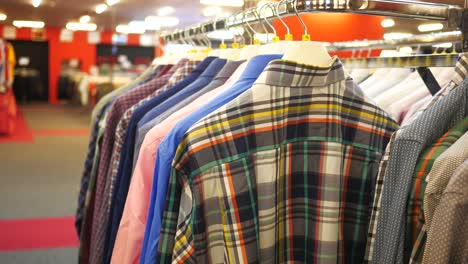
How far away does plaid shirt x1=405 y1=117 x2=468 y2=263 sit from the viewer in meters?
1.07

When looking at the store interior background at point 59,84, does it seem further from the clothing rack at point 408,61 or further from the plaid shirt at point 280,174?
the plaid shirt at point 280,174

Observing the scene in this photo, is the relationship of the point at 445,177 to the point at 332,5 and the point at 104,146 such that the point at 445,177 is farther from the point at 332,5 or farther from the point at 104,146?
the point at 104,146

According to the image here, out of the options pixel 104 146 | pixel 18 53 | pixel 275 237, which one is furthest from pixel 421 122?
pixel 18 53

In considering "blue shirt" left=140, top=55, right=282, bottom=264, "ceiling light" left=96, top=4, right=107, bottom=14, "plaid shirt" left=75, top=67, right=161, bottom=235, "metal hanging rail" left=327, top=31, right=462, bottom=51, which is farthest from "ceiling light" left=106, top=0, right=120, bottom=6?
"blue shirt" left=140, top=55, right=282, bottom=264

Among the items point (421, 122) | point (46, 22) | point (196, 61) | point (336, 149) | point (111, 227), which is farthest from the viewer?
point (46, 22)

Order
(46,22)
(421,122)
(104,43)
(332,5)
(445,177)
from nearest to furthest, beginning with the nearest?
(445,177) < (421,122) < (332,5) < (46,22) < (104,43)

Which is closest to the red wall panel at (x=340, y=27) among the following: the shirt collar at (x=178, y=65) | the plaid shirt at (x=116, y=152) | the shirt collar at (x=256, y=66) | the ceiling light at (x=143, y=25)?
the shirt collar at (x=178, y=65)

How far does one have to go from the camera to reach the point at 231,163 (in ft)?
4.29

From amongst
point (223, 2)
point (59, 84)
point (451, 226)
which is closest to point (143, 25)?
point (59, 84)

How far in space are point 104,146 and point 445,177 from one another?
1.47 metres

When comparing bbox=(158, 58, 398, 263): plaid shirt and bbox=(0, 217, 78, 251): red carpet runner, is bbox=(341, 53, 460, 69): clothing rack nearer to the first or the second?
bbox=(158, 58, 398, 263): plaid shirt

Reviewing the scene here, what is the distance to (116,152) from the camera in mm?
1928

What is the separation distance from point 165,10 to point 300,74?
14258mm

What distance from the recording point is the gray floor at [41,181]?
404cm
